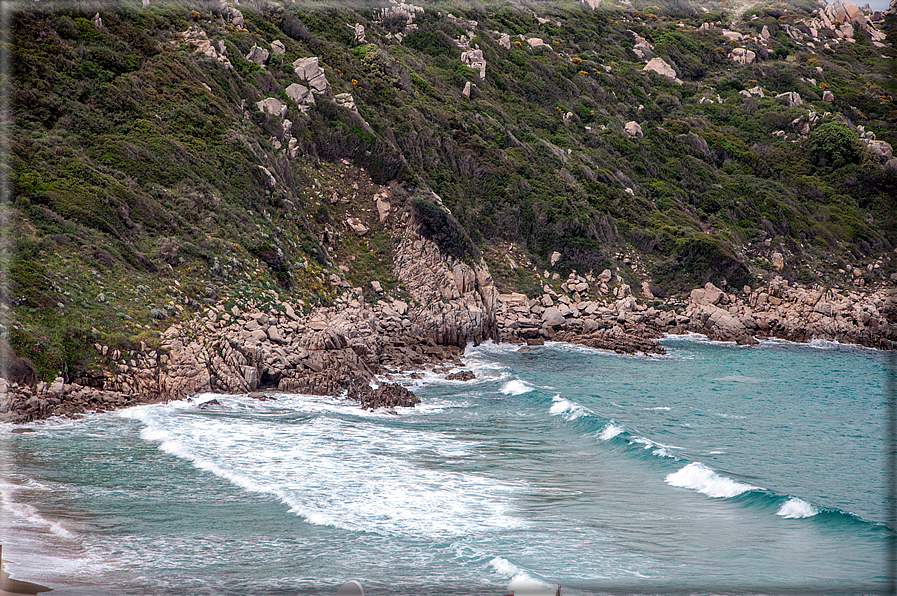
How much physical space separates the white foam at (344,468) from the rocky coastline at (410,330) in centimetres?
208

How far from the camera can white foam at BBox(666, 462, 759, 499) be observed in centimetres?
1994

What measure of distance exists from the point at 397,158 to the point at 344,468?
30.2m

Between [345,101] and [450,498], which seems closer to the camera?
[450,498]

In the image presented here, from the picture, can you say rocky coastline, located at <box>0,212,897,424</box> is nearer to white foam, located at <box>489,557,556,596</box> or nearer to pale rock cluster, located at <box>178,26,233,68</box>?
white foam, located at <box>489,557,556,596</box>

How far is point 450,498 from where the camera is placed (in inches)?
723

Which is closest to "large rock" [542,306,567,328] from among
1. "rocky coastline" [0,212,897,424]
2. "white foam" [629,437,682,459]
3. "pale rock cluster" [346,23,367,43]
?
"rocky coastline" [0,212,897,424]

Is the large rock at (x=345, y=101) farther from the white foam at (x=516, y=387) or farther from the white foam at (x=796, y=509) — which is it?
the white foam at (x=796, y=509)

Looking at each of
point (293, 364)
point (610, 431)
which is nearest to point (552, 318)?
point (610, 431)

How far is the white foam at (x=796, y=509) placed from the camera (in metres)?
18.3

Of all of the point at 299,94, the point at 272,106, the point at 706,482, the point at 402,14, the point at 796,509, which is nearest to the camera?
the point at 796,509

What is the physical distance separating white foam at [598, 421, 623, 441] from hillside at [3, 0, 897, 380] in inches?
661

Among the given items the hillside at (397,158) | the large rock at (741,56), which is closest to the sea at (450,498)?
the hillside at (397,158)

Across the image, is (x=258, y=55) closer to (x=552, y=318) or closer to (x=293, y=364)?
(x=293, y=364)

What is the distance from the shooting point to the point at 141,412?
23.8 meters
